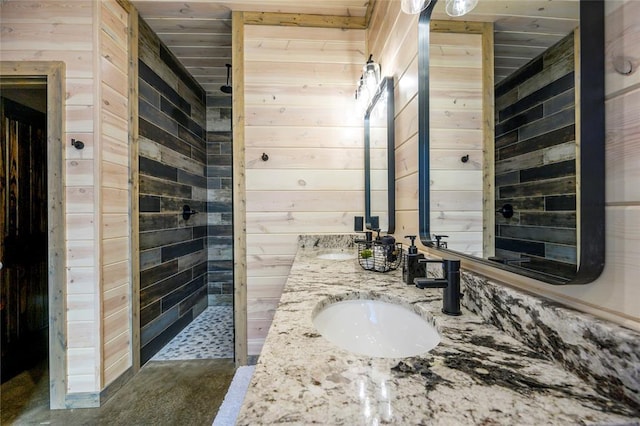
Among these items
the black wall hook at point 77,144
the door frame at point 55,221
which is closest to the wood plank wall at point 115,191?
the black wall hook at point 77,144

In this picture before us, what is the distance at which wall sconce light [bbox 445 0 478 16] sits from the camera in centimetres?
84

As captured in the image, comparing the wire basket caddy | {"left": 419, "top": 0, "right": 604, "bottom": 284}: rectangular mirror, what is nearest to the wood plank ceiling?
{"left": 419, "top": 0, "right": 604, "bottom": 284}: rectangular mirror

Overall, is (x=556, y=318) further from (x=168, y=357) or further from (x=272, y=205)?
(x=168, y=357)

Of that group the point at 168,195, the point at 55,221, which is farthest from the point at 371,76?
the point at 55,221

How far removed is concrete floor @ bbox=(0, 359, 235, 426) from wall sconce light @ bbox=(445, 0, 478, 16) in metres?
2.21

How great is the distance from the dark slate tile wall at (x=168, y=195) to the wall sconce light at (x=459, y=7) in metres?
2.14

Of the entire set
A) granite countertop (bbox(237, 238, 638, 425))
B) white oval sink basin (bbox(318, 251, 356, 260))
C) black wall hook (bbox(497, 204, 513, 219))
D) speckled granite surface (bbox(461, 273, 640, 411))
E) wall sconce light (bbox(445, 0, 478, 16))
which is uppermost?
wall sconce light (bbox(445, 0, 478, 16))

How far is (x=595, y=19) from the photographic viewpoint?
17.6 inches

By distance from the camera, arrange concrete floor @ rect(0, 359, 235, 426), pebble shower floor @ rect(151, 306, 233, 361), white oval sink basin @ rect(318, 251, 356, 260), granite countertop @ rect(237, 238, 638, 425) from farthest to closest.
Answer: pebble shower floor @ rect(151, 306, 233, 361) < white oval sink basin @ rect(318, 251, 356, 260) < concrete floor @ rect(0, 359, 235, 426) < granite countertop @ rect(237, 238, 638, 425)

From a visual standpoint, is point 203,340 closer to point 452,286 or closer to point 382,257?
point 382,257

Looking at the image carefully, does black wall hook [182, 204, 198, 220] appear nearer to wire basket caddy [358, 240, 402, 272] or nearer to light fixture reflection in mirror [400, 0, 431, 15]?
wire basket caddy [358, 240, 402, 272]

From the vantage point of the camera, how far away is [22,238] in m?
2.19

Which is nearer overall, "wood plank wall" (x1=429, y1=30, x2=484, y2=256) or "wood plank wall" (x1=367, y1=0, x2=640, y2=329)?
"wood plank wall" (x1=367, y1=0, x2=640, y2=329)

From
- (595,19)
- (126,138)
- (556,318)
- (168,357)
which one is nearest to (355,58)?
(126,138)
